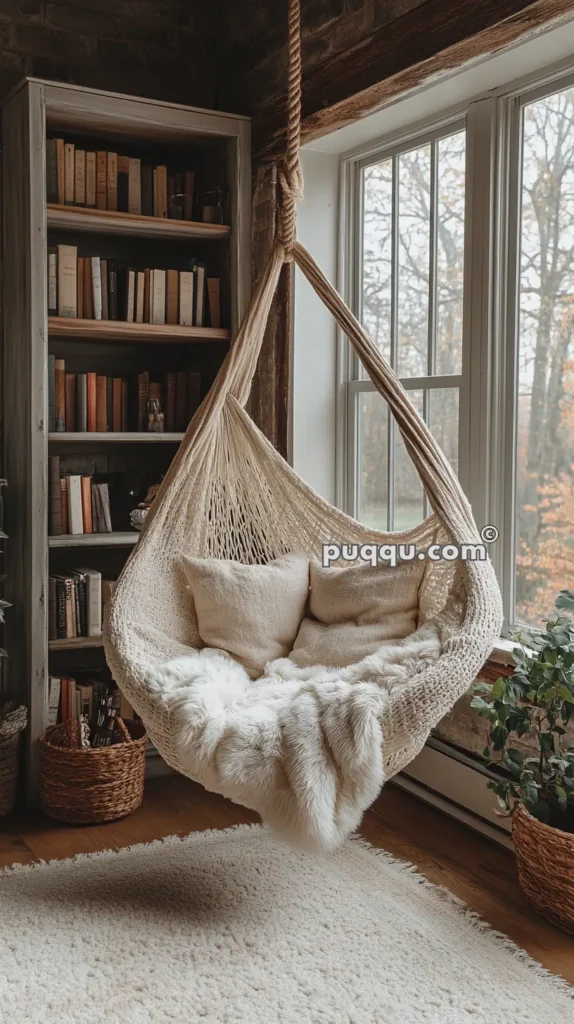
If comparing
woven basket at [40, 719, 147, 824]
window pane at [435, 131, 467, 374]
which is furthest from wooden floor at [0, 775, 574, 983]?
window pane at [435, 131, 467, 374]

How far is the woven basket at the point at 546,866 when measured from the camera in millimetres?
2186

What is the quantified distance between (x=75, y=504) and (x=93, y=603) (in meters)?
0.34

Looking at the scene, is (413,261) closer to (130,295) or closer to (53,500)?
(130,295)

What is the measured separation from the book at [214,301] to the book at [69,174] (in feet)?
1.79

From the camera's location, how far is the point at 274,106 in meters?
3.27

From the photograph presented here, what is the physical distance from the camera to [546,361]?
2.74 m

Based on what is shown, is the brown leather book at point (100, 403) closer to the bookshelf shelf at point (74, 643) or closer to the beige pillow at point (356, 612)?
the bookshelf shelf at point (74, 643)

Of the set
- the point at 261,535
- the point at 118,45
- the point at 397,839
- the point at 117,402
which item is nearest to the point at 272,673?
the point at 261,535

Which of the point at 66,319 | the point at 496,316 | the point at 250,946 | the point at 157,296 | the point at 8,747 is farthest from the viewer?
the point at 157,296

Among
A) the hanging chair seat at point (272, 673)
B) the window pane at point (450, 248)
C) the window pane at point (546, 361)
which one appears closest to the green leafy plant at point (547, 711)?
the hanging chair seat at point (272, 673)

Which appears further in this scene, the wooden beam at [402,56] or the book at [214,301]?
the book at [214,301]

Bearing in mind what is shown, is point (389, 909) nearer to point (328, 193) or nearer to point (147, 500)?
point (147, 500)

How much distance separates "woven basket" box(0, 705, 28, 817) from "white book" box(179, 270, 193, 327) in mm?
1407

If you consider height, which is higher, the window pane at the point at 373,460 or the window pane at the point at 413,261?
the window pane at the point at 413,261
